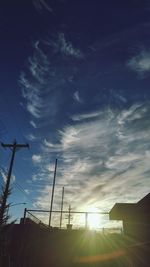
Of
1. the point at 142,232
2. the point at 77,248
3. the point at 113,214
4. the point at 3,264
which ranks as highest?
the point at 113,214

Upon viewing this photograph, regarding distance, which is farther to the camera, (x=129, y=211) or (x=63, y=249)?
(x=129, y=211)

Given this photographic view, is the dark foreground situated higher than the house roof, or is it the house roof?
the house roof

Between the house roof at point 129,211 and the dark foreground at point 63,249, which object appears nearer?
the dark foreground at point 63,249

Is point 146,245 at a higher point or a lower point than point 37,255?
higher

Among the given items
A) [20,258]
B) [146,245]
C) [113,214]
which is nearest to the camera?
[146,245]

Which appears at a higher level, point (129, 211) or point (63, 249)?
point (129, 211)

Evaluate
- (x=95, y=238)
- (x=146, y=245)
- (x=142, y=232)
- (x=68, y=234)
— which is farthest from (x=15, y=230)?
(x=146, y=245)

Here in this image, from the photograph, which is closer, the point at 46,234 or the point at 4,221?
the point at 46,234

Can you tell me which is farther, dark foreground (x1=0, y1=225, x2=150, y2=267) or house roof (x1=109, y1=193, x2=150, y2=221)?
house roof (x1=109, y1=193, x2=150, y2=221)

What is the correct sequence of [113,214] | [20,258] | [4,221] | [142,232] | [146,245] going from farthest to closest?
[4,221]
[113,214]
[142,232]
[20,258]
[146,245]

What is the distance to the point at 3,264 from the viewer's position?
672 inches

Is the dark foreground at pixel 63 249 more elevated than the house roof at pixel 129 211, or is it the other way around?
the house roof at pixel 129 211

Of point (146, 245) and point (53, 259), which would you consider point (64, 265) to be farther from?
point (146, 245)

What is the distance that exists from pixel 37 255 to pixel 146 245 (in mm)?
11557
